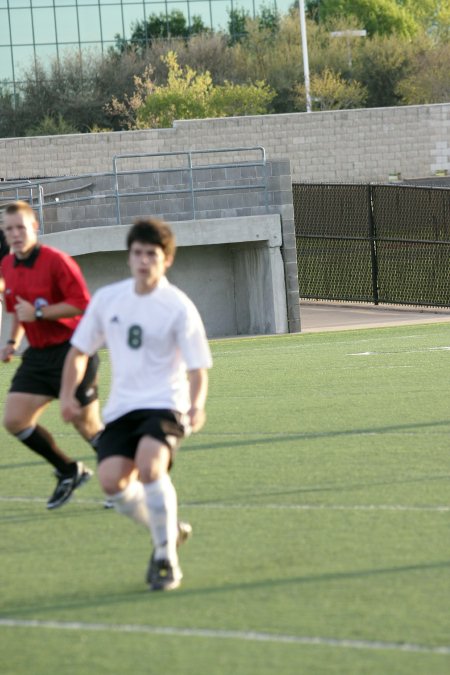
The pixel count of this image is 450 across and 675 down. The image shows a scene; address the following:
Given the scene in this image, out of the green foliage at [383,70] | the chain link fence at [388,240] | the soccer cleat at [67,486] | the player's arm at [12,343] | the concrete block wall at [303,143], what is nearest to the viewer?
the soccer cleat at [67,486]

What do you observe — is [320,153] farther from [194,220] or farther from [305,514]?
[305,514]

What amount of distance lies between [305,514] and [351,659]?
2797 millimetres

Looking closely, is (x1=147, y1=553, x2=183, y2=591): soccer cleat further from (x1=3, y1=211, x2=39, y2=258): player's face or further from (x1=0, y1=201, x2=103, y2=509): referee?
(x1=3, y1=211, x2=39, y2=258): player's face

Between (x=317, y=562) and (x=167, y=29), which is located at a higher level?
(x=167, y=29)

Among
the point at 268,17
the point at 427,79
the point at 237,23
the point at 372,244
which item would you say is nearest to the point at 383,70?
the point at 427,79

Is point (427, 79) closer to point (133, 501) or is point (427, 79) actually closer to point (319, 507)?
point (319, 507)

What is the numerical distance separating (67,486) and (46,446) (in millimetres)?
281

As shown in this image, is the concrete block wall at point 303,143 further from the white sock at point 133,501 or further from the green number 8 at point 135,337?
the green number 8 at point 135,337

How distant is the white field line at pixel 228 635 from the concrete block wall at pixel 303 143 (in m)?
39.0

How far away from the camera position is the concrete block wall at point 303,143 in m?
44.9

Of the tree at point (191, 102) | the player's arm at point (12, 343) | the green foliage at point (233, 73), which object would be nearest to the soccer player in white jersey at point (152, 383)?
the player's arm at point (12, 343)

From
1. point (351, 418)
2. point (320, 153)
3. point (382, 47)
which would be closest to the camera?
point (351, 418)

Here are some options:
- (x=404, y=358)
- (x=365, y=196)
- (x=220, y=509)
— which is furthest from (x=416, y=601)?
(x=365, y=196)

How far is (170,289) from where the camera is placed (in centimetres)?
657
